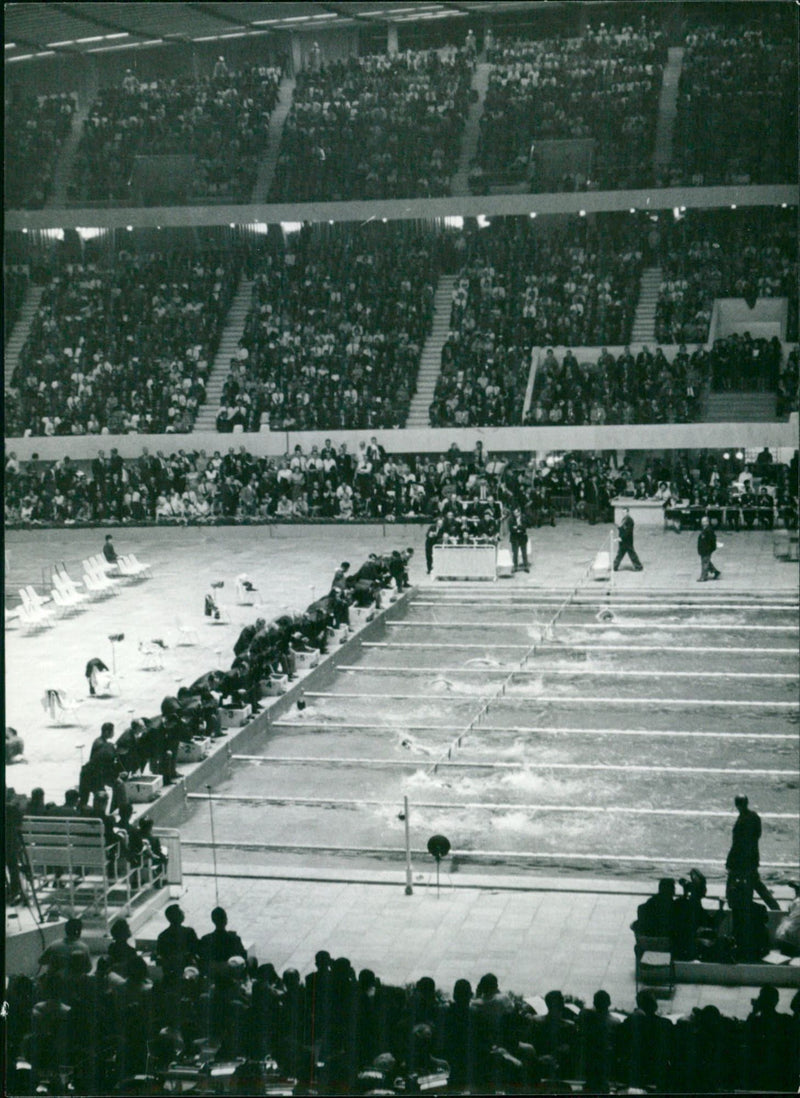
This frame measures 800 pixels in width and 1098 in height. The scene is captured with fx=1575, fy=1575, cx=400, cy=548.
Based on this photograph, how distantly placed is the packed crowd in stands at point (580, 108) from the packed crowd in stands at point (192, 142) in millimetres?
7393

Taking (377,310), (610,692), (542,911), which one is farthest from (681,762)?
(377,310)

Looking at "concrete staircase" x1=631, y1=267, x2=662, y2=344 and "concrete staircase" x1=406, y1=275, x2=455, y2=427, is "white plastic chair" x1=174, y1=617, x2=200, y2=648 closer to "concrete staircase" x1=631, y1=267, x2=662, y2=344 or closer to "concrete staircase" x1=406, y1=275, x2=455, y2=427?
"concrete staircase" x1=406, y1=275, x2=455, y2=427

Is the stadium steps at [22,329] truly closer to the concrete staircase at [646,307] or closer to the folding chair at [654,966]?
the concrete staircase at [646,307]

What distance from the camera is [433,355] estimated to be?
44.7m

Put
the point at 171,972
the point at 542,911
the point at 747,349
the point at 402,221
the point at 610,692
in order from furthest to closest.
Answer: the point at 402,221
the point at 747,349
the point at 610,692
the point at 542,911
the point at 171,972

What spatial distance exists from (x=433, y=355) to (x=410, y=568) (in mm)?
13165

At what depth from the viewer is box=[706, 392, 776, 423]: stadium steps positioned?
40156mm

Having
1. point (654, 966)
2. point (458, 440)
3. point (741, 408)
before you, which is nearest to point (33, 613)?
point (458, 440)

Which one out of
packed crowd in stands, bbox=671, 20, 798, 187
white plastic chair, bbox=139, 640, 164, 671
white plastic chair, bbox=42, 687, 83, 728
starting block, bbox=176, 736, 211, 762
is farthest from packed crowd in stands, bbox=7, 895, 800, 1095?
packed crowd in stands, bbox=671, 20, 798, 187

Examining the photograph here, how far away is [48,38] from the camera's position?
150 feet

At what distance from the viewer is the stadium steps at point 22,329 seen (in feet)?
152

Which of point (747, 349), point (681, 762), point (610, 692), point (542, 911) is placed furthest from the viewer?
point (747, 349)

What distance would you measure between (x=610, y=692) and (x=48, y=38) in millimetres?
31496

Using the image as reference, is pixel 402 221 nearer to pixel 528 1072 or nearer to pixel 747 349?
pixel 747 349
